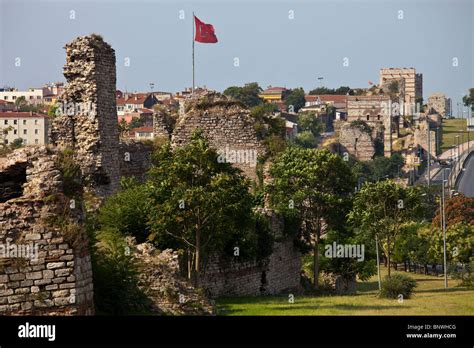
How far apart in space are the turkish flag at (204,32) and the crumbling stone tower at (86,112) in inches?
471

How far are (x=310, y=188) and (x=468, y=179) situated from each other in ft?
418

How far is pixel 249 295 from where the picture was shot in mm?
32312

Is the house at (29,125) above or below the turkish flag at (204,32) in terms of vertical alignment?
below

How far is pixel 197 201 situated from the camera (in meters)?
27.7

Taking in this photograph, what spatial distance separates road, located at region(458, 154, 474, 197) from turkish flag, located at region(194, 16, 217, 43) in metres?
99.0

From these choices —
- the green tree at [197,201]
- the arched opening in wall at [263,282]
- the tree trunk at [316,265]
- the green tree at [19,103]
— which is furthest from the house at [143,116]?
the green tree at [197,201]

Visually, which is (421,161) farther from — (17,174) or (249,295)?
(17,174)

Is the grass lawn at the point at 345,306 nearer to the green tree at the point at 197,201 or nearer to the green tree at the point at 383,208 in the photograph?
the green tree at the point at 197,201

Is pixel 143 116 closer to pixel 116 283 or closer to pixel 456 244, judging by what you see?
pixel 456 244

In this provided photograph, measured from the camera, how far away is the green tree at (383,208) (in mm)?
37469

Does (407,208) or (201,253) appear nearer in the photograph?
(201,253)

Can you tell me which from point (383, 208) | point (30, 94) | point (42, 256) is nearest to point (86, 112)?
point (383, 208)

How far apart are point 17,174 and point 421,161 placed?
168984mm
